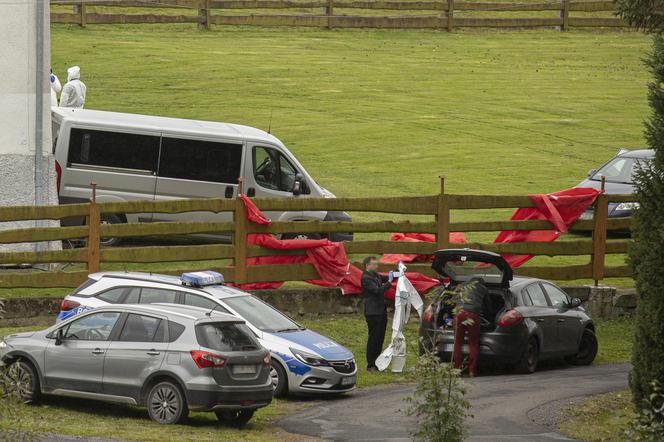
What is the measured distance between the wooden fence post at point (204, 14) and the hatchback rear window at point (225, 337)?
115ft

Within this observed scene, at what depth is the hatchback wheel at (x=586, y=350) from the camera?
21.5 m

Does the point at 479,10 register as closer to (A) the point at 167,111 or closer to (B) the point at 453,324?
(A) the point at 167,111

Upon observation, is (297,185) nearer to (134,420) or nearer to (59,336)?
(59,336)

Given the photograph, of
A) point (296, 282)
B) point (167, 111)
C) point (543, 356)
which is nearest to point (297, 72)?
point (167, 111)

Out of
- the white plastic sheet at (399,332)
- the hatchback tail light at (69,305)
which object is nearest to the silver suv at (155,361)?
the hatchback tail light at (69,305)

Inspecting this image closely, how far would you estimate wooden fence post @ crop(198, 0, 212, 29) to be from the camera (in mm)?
50125

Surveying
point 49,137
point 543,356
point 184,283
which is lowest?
point 543,356

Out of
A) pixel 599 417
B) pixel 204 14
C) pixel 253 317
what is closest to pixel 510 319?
pixel 599 417

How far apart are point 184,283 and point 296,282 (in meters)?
6.19

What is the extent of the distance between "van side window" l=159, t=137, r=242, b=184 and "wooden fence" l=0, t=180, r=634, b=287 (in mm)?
2188

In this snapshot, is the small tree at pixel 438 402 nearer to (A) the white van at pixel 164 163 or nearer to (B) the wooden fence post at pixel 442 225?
(B) the wooden fence post at pixel 442 225

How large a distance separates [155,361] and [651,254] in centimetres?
594

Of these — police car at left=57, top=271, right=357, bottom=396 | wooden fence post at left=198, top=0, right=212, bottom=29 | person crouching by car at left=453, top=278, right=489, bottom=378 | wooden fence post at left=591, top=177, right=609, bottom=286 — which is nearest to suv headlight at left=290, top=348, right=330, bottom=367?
police car at left=57, top=271, right=357, bottom=396

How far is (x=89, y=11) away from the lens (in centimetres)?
5091
